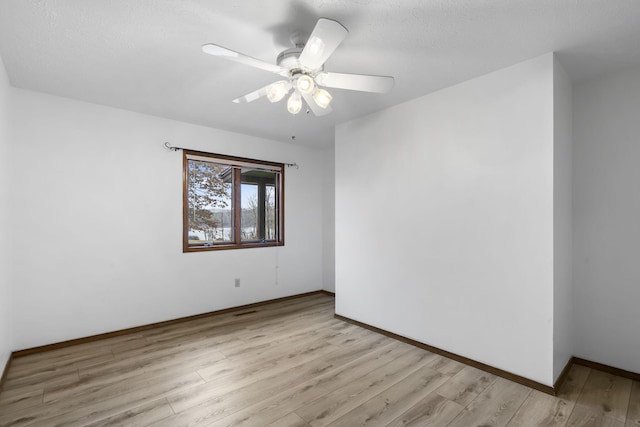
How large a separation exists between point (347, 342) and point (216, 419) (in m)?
1.56

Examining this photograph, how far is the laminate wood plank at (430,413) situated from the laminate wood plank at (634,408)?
3.28ft

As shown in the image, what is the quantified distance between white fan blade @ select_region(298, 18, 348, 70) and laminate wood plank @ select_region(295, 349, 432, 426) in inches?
87.0

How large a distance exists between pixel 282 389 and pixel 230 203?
2.74 m

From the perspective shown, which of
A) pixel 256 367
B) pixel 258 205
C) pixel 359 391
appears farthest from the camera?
pixel 258 205

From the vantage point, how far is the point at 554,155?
228 centimetres

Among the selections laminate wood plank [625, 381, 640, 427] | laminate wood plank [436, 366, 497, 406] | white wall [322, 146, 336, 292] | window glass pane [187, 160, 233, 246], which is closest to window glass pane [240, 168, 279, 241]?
window glass pane [187, 160, 233, 246]

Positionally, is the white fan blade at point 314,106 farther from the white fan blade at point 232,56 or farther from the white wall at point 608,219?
the white wall at point 608,219

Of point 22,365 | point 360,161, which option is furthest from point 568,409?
point 22,365

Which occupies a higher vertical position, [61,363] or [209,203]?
[209,203]

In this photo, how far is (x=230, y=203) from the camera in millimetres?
4434

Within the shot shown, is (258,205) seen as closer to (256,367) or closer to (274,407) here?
(256,367)

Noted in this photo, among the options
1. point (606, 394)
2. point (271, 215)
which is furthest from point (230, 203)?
point (606, 394)

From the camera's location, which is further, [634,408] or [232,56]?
[634,408]

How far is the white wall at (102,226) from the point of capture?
9.71 feet
